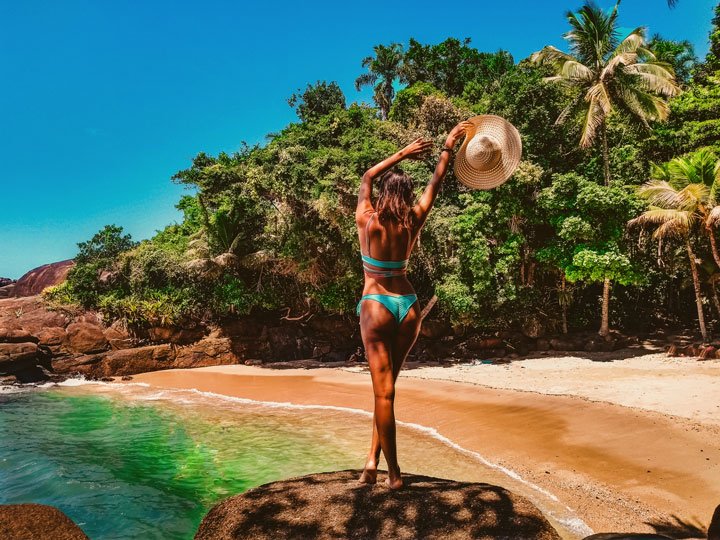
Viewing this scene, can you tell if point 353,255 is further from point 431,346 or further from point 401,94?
point 401,94

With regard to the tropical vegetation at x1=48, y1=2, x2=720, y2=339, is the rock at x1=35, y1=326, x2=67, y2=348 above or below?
below

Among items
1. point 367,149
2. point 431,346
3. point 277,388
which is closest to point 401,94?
point 367,149

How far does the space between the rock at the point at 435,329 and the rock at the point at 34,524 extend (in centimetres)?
1626

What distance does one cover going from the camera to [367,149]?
1814 centimetres

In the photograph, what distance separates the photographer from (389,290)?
321 centimetres

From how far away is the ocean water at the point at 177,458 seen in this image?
6.01 meters

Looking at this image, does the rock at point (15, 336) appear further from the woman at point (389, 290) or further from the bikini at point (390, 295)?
the bikini at point (390, 295)

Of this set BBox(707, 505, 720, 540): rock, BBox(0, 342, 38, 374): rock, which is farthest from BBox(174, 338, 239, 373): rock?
BBox(707, 505, 720, 540): rock

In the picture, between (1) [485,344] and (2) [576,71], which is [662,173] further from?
(1) [485,344]

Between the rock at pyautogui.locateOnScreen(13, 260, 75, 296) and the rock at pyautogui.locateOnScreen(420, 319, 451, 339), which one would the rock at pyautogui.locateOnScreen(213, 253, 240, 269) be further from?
the rock at pyautogui.locateOnScreen(13, 260, 75, 296)

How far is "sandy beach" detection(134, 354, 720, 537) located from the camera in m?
5.26

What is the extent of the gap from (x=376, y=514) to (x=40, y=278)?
→ 32.8 meters

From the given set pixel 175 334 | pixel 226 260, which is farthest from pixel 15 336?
pixel 226 260

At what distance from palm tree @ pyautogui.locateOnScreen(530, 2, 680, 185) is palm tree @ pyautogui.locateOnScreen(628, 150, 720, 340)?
6.29ft
